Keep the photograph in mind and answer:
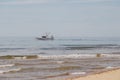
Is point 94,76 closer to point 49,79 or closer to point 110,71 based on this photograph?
point 110,71

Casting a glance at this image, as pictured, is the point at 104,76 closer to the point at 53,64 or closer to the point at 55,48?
the point at 53,64

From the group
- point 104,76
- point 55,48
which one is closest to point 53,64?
point 104,76

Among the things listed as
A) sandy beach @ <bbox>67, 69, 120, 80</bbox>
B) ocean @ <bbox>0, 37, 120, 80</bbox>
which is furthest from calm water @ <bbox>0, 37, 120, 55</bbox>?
sandy beach @ <bbox>67, 69, 120, 80</bbox>

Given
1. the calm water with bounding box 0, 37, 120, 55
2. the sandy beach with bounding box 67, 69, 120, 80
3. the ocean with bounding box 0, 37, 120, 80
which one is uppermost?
the sandy beach with bounding box 67, 69, 120, 80

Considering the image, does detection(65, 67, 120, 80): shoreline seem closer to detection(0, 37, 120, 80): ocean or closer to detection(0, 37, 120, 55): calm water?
detection(0, 37, 120, 80): ocean

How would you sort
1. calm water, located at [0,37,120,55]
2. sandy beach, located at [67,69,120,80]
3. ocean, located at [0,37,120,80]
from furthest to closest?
1. calm water, located at [0,37,120,55]
2. ocean, located at [0,37,120,80]
3. sandy beach, located at [67,69,120,80]

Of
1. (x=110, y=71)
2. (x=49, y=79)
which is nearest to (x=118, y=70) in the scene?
(x=110, y=71)

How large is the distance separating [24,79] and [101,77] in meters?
6.23

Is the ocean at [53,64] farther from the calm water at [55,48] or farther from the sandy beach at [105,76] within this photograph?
the calm water at [55,48]

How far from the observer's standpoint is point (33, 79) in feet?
69.1

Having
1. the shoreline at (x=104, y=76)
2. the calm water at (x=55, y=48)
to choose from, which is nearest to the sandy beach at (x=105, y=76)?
the shoreline at (x=104, y=76)

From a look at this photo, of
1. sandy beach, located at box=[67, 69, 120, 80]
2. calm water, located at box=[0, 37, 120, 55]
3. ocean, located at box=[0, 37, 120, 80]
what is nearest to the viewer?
sandy beach, located at box=[67, 69, 120, 80]

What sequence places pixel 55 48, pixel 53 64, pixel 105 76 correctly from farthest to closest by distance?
pixel 55 48
pixel 53 64
pixel 105 76

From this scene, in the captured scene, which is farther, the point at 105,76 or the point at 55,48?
the point at 55,48
